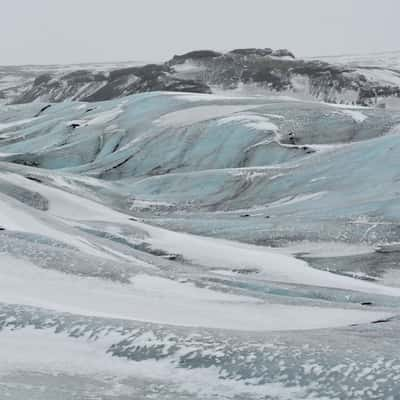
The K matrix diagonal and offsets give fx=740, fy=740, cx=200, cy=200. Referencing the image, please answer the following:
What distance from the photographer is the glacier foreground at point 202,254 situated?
13.5 ft

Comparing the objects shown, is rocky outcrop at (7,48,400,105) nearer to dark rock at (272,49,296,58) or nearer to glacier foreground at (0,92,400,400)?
dark rock at (272,49,296,58)

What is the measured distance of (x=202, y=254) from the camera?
10844 millimetres

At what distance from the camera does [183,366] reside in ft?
13.8

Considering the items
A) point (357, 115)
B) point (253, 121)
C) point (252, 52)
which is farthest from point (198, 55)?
point (253, 121)

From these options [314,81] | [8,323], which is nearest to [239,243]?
[8,323]

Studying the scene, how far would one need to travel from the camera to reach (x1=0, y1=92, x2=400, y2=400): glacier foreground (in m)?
4.11

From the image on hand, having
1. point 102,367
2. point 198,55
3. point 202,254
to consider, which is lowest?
point 202,254

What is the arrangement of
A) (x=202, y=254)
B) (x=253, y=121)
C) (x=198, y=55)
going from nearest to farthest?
(x=202, y=254)
(x=253, y=121)
(x=198, y=55)

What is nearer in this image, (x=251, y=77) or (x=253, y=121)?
(x=253, y=121)

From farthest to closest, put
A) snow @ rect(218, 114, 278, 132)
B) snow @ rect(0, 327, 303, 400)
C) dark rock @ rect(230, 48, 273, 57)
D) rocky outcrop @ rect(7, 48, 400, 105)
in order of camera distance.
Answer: dark rock @ rect(230, 48, 273, 57), rocky outcrop @ rect(7, 48, 400, 105), snow @ rect(218, 114, 278, 132), snow @ rect(0, 327, 303, 400)

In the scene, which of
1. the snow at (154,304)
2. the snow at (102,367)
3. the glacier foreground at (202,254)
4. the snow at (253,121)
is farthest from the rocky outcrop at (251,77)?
the snow at (102,367)

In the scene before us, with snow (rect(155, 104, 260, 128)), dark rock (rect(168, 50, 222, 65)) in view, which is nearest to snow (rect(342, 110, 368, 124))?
snow (rect(155, 104, 260, 128))

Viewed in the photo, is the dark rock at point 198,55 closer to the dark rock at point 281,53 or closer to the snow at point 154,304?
the dark rock at point 281,53

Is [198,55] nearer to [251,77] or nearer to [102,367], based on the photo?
[251,77]
